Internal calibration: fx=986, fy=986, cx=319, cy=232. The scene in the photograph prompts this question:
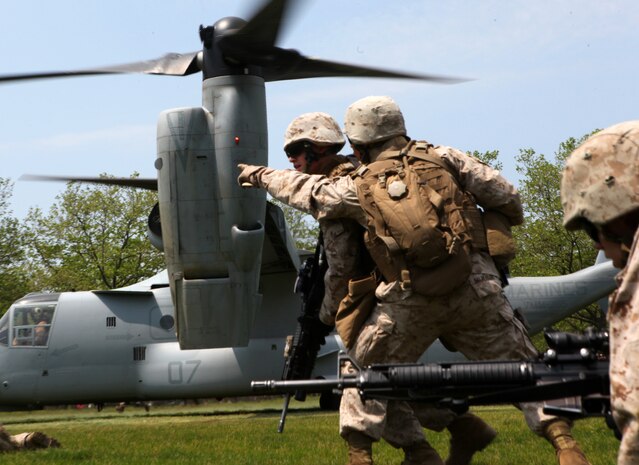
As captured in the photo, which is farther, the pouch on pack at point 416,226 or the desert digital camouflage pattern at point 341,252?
the desert digital camouflage pattern at point 341,252

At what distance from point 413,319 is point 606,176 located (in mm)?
2527

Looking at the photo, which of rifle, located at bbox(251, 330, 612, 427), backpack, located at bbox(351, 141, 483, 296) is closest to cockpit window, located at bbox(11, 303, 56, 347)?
backpack, located at bbox(351, 141, 483, 296)

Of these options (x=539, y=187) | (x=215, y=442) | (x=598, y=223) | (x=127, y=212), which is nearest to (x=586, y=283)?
(x=215, y=442)

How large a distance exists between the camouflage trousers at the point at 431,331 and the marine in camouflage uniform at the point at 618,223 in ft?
7.60

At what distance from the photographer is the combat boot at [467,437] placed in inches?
230

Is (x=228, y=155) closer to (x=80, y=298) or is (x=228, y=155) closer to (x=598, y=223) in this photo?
(x=80, y=298)

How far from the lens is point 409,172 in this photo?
4949mm

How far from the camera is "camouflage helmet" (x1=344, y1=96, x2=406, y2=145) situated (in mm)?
5254

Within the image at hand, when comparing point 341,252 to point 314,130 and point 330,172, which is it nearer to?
point 330,172

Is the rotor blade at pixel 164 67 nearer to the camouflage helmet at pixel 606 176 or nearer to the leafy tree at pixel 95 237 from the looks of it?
the camouflage helmet at pixel 606 176

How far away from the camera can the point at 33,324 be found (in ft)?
54.6

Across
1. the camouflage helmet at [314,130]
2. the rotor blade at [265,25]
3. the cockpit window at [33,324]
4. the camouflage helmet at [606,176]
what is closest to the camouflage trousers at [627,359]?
the camouflage helmet at [606,176]

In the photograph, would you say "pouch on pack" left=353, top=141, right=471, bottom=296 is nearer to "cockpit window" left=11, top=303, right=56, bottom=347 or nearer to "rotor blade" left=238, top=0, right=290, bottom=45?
"rotor blade" left=238, top=0, right=290, bottom=45

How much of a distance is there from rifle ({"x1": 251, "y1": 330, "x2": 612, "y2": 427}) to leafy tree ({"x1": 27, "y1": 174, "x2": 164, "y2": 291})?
35371 millimetres
